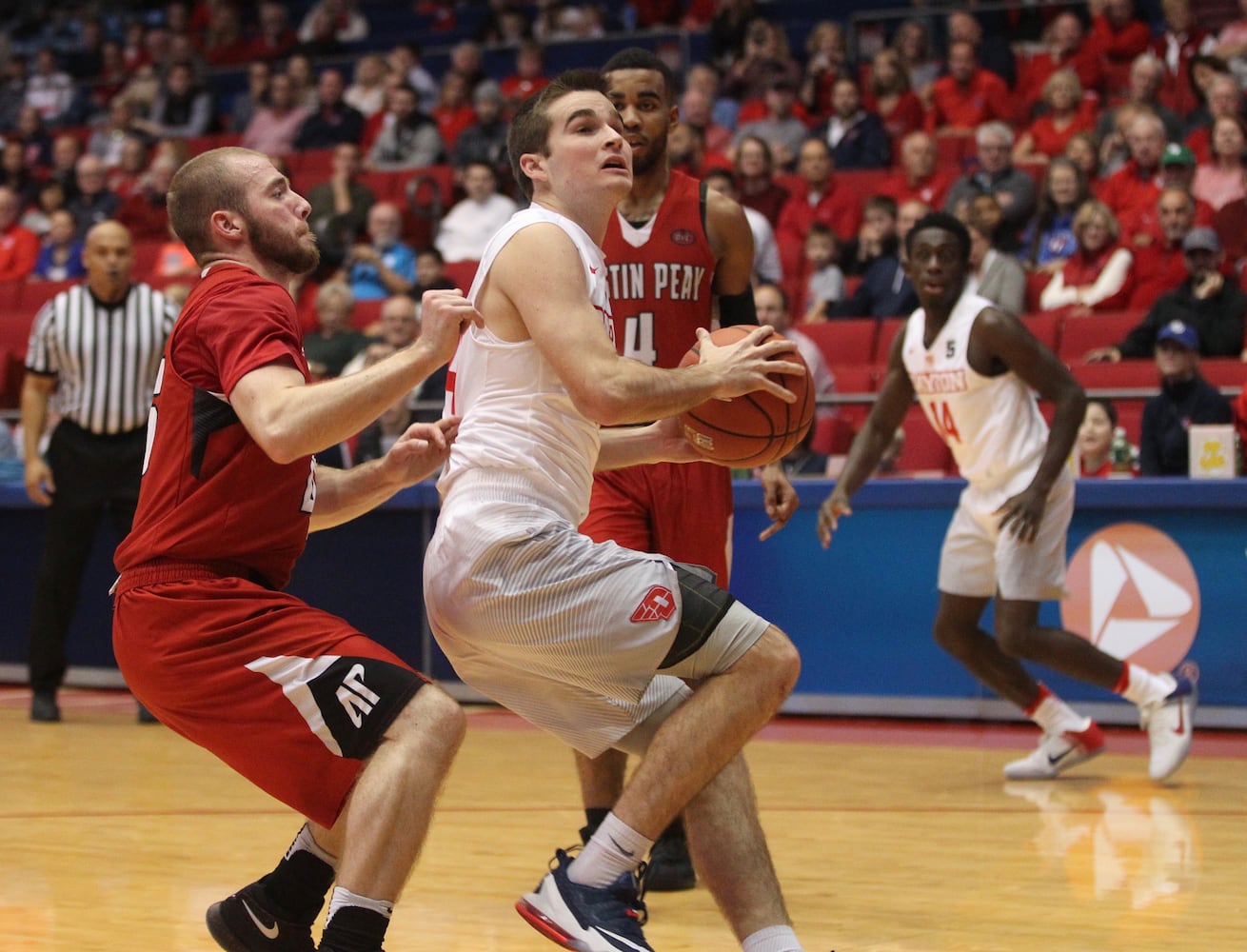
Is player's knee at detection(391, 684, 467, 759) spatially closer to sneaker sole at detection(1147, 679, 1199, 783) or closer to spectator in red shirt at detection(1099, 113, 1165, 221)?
sneaker sole at detection(1147, 679, 1199, 783)

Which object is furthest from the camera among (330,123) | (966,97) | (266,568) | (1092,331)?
(330,123)

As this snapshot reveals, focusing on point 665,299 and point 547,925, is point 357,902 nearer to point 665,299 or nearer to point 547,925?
point 547,925

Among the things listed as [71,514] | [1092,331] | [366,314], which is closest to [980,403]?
[1092,331]

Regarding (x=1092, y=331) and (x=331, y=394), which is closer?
(x=331, y=394)

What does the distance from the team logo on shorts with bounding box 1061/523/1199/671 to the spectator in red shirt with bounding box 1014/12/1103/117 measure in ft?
18.3

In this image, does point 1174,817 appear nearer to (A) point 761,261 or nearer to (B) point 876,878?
(B) point 876,878

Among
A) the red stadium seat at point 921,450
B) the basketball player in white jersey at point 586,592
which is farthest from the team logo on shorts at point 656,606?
the red stadium seat at point 921,450

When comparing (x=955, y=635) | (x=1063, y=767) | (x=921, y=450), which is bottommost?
(x=1063, y=767)

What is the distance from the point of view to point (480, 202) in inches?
491

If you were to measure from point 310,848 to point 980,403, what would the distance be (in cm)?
A: 380

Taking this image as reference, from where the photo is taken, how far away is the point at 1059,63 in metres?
12.7

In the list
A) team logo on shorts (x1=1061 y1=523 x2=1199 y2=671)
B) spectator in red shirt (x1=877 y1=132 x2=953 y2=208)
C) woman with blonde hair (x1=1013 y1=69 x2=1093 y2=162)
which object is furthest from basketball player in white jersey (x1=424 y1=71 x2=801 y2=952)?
woman with blonde hair (x1=1013 y1=69 x2=1093 y2=162)

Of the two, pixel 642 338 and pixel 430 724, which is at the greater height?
pixel 642 338

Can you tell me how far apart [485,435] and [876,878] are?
80.6 inches
